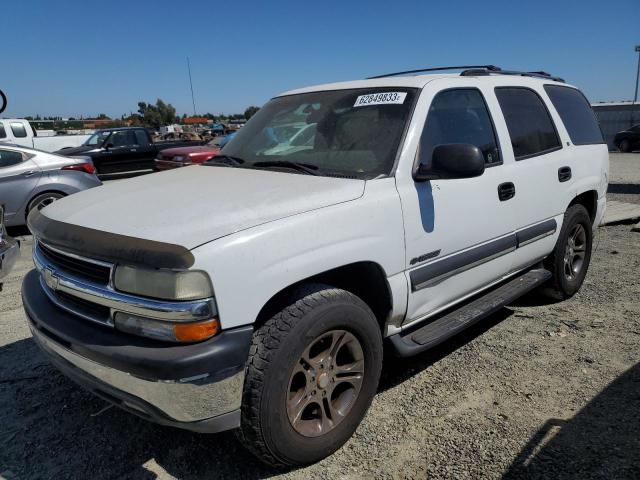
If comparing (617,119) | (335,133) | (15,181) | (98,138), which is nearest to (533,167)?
(335,133)

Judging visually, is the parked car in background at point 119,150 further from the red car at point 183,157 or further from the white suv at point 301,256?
the white suv at point 301,256

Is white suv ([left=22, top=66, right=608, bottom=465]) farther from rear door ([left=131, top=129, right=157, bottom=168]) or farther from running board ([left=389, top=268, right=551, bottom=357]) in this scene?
rear door ([left=131, top=129, right=157, bottom=168])

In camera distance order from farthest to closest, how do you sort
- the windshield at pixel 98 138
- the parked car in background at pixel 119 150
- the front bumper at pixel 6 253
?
the windshield at pixel 98 138 < the parked car in background at pixel 119 150 < the front bumper at pixel 6 253

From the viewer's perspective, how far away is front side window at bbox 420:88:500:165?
295 centimetres

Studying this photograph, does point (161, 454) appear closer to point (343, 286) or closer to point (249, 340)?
point (249, 340)

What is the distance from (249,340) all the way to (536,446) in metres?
1.60

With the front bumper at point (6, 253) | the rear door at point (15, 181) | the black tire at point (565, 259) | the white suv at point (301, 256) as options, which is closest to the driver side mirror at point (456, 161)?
the white suv at point (301, 256)

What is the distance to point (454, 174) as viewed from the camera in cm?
263

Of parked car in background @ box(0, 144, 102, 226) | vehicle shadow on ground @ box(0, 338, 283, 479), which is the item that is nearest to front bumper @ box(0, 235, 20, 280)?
vehicle shadow on ground @ box(0, 338, 283, 479)

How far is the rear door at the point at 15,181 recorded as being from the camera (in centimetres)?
736

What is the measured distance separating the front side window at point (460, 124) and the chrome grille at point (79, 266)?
1775mm

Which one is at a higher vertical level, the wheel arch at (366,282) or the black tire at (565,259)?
the wheel arch at (366,282)

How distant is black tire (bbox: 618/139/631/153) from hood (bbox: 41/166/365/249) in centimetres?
2549

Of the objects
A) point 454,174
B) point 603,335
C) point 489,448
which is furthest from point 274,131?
point 603,335
